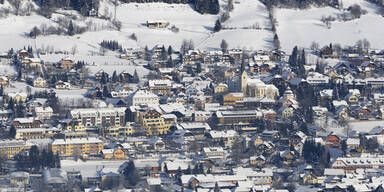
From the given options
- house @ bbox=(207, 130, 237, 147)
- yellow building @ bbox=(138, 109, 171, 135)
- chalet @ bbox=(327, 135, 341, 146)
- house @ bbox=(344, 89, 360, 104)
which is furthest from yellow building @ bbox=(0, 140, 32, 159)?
house @ bbox=(344, 89, 360, 104)

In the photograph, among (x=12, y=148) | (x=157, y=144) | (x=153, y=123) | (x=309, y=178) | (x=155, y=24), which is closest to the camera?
(x=309, y=178)

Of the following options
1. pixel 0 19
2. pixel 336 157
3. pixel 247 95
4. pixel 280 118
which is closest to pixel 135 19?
pixel 0 19

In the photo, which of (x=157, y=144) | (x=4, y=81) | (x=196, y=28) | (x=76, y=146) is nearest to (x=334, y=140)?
(x=157, y=144)

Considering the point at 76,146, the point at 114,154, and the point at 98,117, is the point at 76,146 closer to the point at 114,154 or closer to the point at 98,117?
the point at 114,154

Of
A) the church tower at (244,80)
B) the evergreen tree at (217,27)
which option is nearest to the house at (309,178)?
the church tower at (244,80)

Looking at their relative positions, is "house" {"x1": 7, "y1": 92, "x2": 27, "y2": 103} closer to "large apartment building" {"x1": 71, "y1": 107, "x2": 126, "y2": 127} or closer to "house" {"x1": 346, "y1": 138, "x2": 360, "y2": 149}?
"large apartment building" {"x1": 71, "y1": 107, "x2": 126, "y2": 127}
